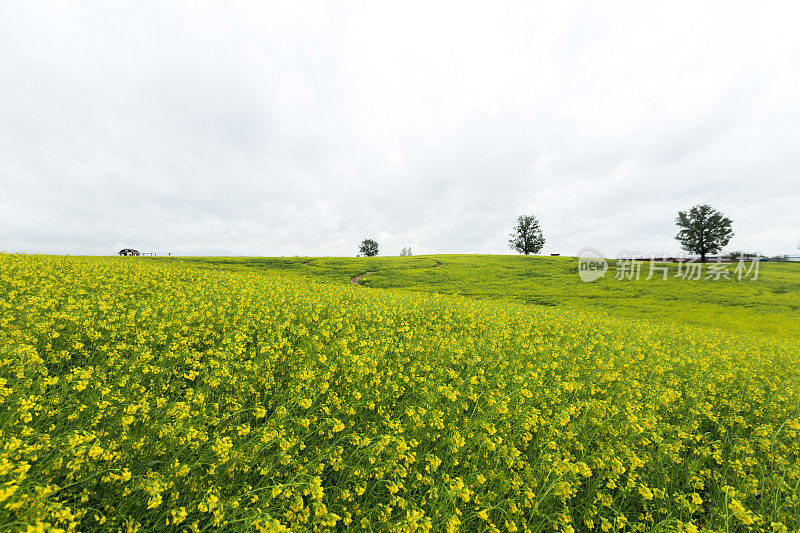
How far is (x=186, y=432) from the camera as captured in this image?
3.40 metres

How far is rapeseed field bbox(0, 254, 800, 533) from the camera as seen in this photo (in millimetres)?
2947

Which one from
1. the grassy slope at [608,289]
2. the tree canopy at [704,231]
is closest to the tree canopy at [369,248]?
the grassy slope at [608,289]

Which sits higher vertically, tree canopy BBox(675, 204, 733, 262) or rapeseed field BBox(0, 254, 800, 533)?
tree canopy BBox(675, 204, 733, 262)

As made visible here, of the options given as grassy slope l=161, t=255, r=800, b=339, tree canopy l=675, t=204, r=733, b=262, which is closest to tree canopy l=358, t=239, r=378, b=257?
grassy slope l=161, t=255, r=800, b=339

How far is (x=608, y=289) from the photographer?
33.2 m

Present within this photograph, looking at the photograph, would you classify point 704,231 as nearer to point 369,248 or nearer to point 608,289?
point 608,289

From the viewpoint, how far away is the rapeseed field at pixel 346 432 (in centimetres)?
295

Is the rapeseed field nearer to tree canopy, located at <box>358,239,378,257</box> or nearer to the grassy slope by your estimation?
the grassy slope

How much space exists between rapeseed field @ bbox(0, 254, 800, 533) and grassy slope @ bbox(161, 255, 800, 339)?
17.7 meters

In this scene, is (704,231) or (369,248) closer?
(704,231)

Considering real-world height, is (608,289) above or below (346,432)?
above

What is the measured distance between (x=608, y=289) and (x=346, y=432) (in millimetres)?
37297

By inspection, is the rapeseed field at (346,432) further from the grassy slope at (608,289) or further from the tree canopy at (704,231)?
the tree canopy at (704,231)

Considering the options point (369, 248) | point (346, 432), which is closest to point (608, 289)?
point (346, 432)
